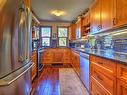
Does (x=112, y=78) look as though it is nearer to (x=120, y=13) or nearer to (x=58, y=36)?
(x=120, y=13)

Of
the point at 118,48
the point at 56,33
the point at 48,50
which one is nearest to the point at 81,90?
the point at 118,48

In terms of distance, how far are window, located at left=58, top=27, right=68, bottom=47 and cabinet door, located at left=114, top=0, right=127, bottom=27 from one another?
6283 mm

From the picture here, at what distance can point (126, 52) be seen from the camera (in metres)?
2.63

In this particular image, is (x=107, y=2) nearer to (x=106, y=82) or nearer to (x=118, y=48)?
(x=118, y=48)

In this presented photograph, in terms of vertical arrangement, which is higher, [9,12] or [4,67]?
[9,12]

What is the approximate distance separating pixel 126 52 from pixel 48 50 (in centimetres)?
550

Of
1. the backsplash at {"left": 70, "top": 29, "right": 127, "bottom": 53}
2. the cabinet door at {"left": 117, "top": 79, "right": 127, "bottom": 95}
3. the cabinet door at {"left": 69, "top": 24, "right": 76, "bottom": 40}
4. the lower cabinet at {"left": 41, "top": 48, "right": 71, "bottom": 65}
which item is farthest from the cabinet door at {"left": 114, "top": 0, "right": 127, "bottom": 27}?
the cabinet door at {"left": 69, "top": 24, "right": 76, "bottom": 40}

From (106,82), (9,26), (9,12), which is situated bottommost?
(106,82)

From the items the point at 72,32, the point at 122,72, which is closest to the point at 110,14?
the point at 122,72

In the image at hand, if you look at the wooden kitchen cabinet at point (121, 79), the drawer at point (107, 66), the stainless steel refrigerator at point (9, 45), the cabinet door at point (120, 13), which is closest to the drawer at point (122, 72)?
the wooden kitchen cabinet at point (121, 79)

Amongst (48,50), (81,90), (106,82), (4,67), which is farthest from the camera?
(48,50)

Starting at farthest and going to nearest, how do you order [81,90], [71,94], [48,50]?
[48,50] → [81,90] → [71,94]

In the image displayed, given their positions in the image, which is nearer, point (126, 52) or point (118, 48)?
point (126, 52)

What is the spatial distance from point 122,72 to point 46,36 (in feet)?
23.4
